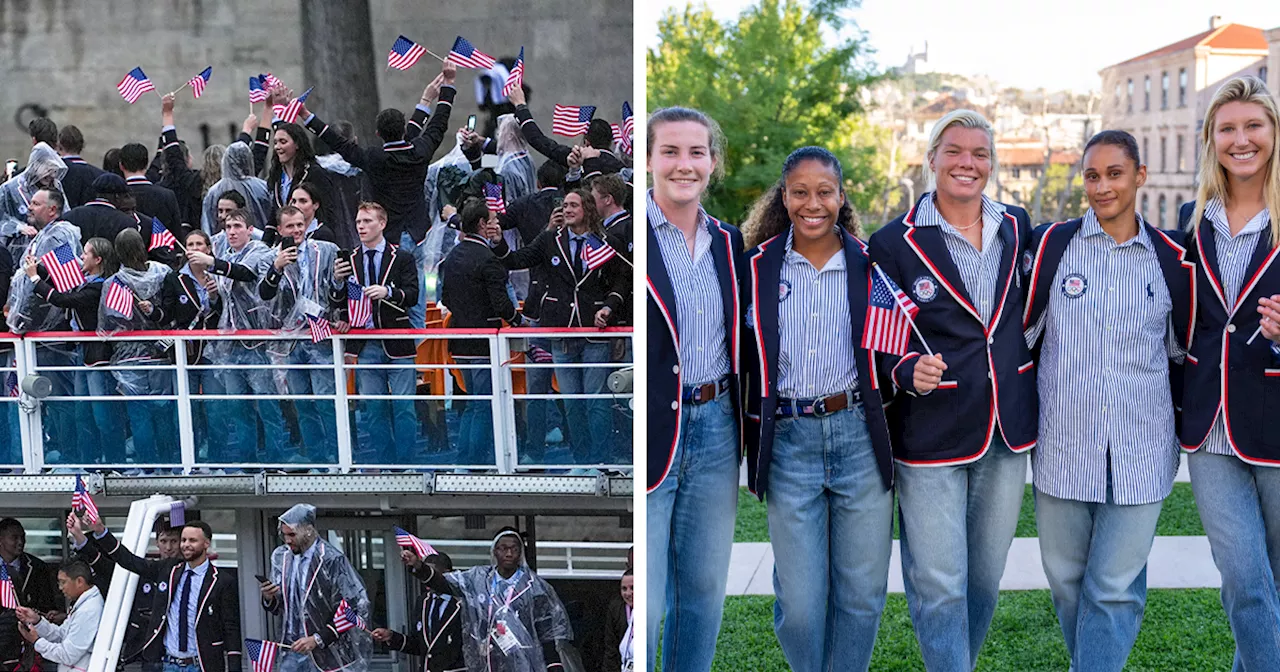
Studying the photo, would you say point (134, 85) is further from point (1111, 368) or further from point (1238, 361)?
point (1238, 361)

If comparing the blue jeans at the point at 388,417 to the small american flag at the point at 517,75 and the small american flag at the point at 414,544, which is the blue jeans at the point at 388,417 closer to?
the small american flag at the point at 414,544

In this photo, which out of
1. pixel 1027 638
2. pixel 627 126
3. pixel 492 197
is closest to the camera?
pixel 627 126

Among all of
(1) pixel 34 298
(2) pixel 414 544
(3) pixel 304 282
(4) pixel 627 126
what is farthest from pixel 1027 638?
(1) pixel 34 298

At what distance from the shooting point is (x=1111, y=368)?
2715 millimetres

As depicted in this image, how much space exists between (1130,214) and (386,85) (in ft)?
6.19

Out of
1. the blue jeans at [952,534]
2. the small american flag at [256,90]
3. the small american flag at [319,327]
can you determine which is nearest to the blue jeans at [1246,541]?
the blue jeans at [952,534]

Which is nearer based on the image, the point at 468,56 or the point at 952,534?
the point at 952,534

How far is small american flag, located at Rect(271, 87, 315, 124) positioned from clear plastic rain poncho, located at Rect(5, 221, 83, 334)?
664mm

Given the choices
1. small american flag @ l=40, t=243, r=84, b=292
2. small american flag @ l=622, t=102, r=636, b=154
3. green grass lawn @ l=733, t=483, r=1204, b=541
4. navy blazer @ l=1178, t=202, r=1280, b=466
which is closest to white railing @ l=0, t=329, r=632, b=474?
small american flag @ l=40, t=243, r=84, b=292

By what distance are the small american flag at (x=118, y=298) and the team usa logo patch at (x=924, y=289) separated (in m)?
2.09

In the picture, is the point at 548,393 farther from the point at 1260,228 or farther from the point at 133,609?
the point at 1260,228

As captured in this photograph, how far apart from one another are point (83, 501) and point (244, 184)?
3.20 ft

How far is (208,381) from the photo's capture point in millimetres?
3348

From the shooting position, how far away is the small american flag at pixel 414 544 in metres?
3.29
